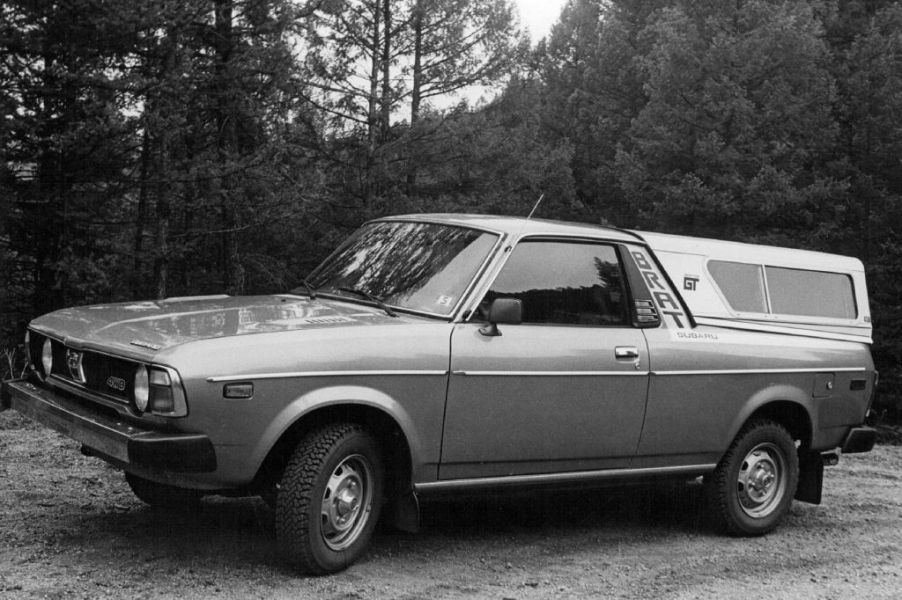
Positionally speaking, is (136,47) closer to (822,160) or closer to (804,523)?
(804,523)

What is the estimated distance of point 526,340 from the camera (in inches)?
225

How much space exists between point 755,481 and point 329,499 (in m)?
3.32

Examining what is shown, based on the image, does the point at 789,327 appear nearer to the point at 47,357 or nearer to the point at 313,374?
the point at 313,374

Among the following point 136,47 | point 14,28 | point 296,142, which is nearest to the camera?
point 14,28

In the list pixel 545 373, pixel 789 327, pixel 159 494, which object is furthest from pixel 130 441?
pixel 789 327

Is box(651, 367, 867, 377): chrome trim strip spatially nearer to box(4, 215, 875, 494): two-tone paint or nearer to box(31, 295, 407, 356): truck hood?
box(4, 215, 875, 494): two-tone paint

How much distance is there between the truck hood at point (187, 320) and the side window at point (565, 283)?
766 mm

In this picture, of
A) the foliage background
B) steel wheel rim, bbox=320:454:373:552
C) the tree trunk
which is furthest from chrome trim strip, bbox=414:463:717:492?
the tree trunk

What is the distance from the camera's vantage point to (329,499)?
508cm

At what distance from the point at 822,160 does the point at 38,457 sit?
2626cm

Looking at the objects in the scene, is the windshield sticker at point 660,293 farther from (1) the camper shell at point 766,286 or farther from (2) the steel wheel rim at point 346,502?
(2) the steel wheel rim at point 346,502

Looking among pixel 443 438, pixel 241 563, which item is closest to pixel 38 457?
pixel 241 563

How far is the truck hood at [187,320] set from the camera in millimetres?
4945

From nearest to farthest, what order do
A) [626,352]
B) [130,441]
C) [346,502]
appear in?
[130,441], [346,502], [626,352]
